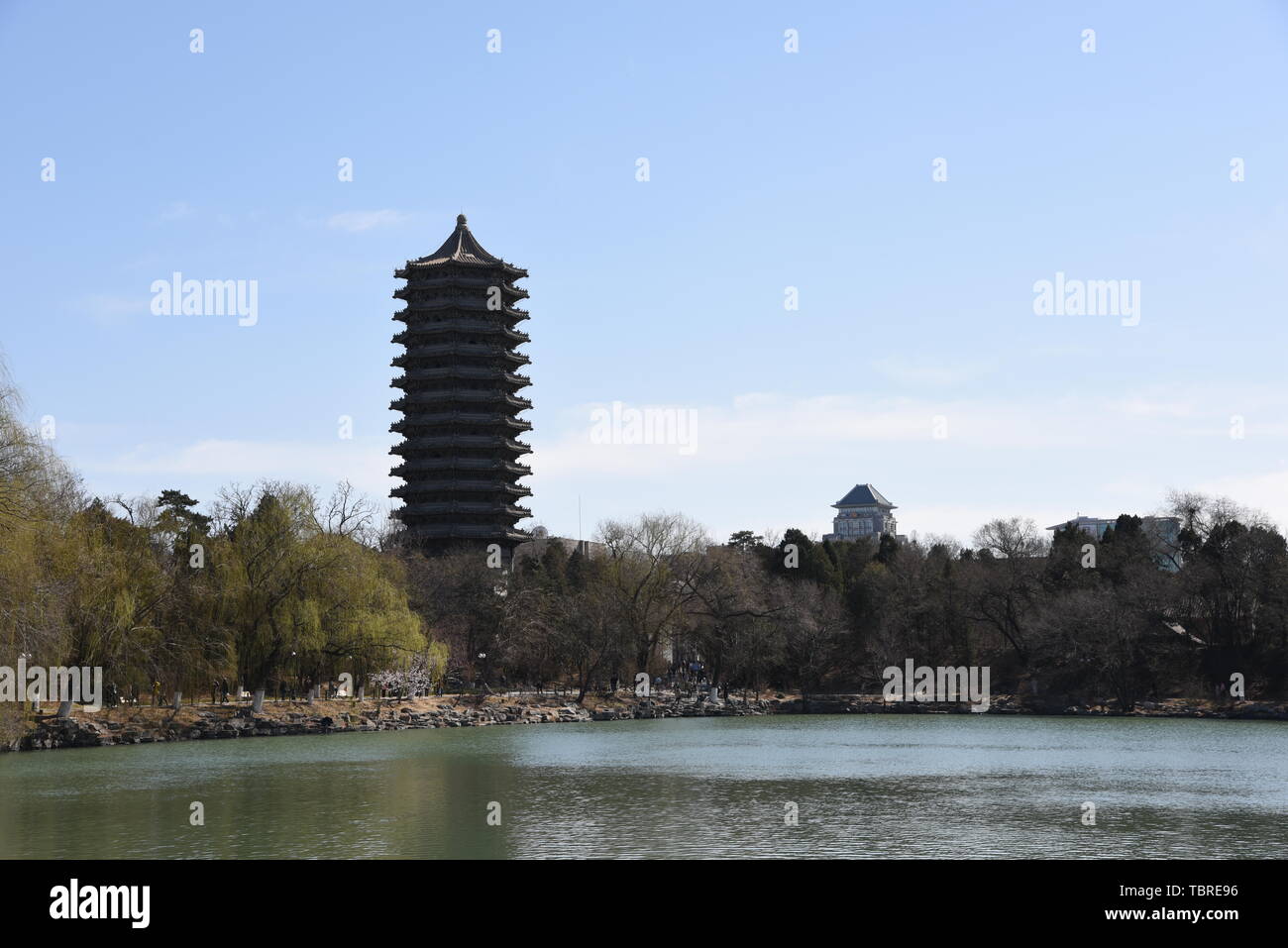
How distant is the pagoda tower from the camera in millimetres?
77375

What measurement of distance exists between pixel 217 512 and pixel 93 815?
82.9 ft

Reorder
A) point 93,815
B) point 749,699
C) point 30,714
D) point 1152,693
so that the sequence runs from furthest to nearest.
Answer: point 749,699 < point 1152,693 < point 30,714 < point 93,815

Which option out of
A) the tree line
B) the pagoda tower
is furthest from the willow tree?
the pagoda tower

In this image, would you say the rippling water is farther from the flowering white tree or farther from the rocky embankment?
the flowering white tree

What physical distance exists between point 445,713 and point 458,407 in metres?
31.9

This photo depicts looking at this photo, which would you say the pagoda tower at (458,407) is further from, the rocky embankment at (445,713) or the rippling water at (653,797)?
the rippling water at (653,797)

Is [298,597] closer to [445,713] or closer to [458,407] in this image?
→ [445,713]

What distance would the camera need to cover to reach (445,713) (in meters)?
49.6

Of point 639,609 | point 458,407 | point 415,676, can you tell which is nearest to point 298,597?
point 415,676

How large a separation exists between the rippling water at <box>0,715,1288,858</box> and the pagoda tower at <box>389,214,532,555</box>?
1412 inches

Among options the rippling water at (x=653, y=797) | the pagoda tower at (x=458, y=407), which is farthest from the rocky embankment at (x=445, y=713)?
the pagoda tower at (x=458, y=407)
